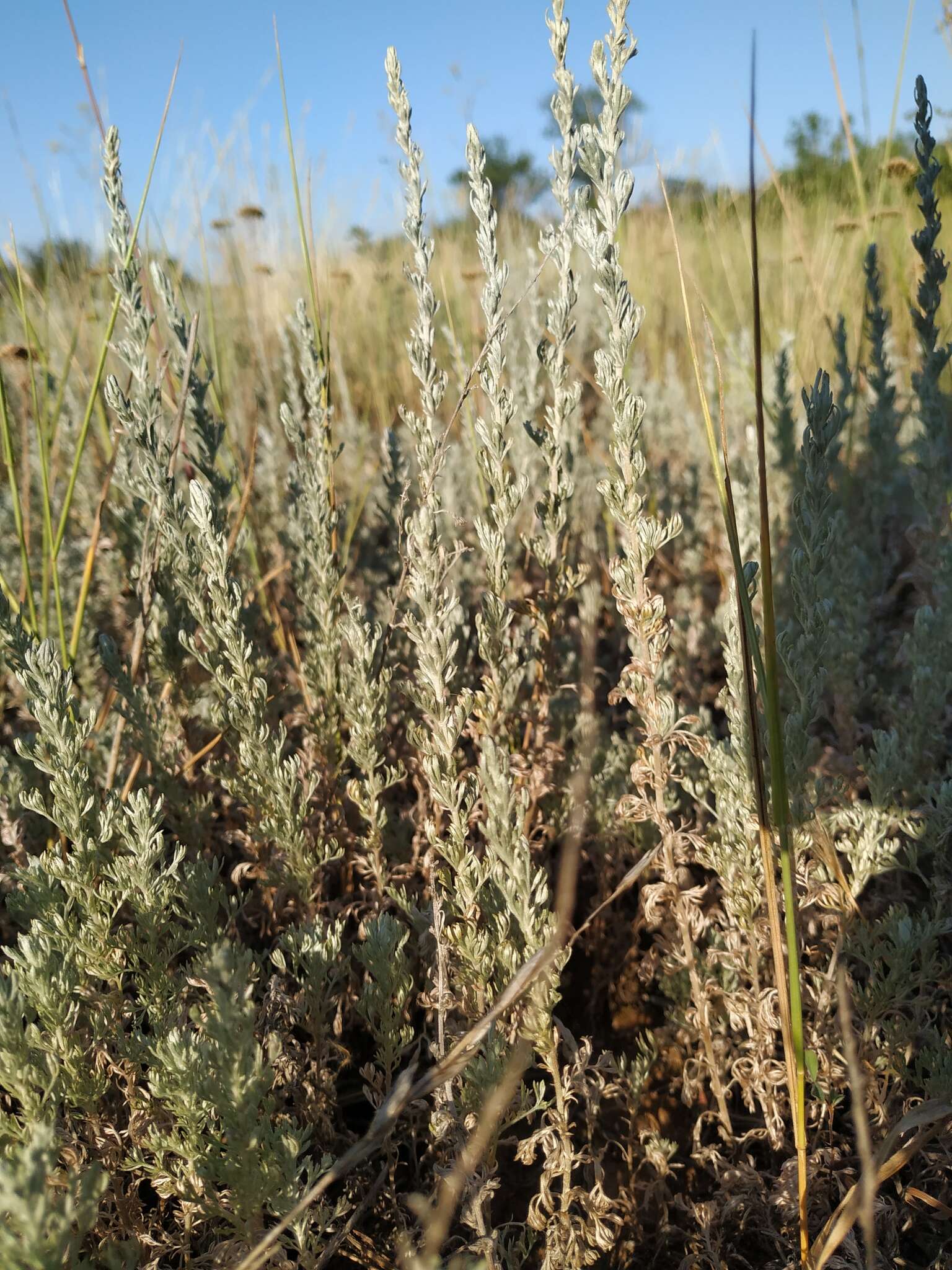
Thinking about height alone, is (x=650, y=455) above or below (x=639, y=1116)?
above

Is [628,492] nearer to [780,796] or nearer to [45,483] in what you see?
[780,796]

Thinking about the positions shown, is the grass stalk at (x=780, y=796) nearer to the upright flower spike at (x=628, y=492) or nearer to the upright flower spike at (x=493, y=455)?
the upright flower spike at (x=628, y=492)

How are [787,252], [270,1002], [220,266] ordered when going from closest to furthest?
[270,1002], [787,252], [220,266]

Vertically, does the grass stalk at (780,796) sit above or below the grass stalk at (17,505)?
below

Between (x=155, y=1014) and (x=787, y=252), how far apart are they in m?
5.00

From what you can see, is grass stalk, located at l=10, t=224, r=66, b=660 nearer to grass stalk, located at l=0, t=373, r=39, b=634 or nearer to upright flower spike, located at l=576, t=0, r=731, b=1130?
grass stalk, located at l=0, t=373, r=39, b=634

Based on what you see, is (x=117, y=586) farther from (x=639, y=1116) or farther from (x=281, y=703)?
(x=639, y=1116)

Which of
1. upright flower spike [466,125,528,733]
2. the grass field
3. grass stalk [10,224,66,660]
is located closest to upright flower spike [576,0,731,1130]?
the grass field

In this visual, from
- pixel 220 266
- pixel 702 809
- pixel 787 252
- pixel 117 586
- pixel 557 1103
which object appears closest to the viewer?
pixel 557 1103

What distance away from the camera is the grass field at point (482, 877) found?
1.12 m

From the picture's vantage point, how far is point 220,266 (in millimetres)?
5652

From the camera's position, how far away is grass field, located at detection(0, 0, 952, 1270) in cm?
112

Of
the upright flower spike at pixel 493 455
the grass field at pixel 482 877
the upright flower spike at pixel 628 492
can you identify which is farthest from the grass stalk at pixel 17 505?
the upright flower spike at pixel 628 492

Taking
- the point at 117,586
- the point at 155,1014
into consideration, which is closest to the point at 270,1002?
the point at 155,1014
